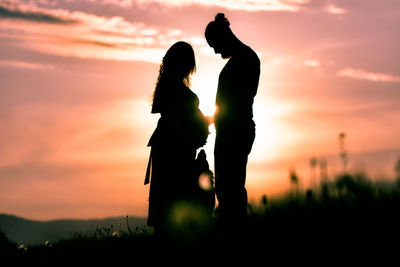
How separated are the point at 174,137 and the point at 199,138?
324 millimetres

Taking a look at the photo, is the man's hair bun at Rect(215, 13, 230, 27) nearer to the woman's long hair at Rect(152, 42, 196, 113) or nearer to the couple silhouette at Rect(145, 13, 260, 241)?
the couple silhouette at Rect(145, 13, 260, 241)

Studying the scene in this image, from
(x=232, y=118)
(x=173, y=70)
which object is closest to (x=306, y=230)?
(x=232, y=118)

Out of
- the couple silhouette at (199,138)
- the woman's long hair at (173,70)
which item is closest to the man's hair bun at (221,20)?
the couple silhouette at (199,138)

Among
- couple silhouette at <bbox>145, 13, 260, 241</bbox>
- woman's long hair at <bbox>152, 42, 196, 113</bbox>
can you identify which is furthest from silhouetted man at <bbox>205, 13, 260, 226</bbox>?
woman's long hair at <bbox>152, 42, 196, 113</bbox>

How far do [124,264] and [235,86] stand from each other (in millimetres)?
2936

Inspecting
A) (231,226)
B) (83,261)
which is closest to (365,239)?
(231,226)

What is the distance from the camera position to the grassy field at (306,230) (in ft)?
19.0

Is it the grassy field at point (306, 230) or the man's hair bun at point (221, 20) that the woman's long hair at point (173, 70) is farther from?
the grassy field at point (306, 230)

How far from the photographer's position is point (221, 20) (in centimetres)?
725

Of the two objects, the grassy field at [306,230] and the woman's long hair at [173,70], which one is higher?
the woman's long hair at [173,70]

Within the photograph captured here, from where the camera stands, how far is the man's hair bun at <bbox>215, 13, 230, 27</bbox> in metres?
7.23

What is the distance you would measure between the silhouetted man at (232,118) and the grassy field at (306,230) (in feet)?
1.22

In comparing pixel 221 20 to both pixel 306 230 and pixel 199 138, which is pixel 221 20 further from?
pixel 306 230

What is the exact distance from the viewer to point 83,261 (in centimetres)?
862
